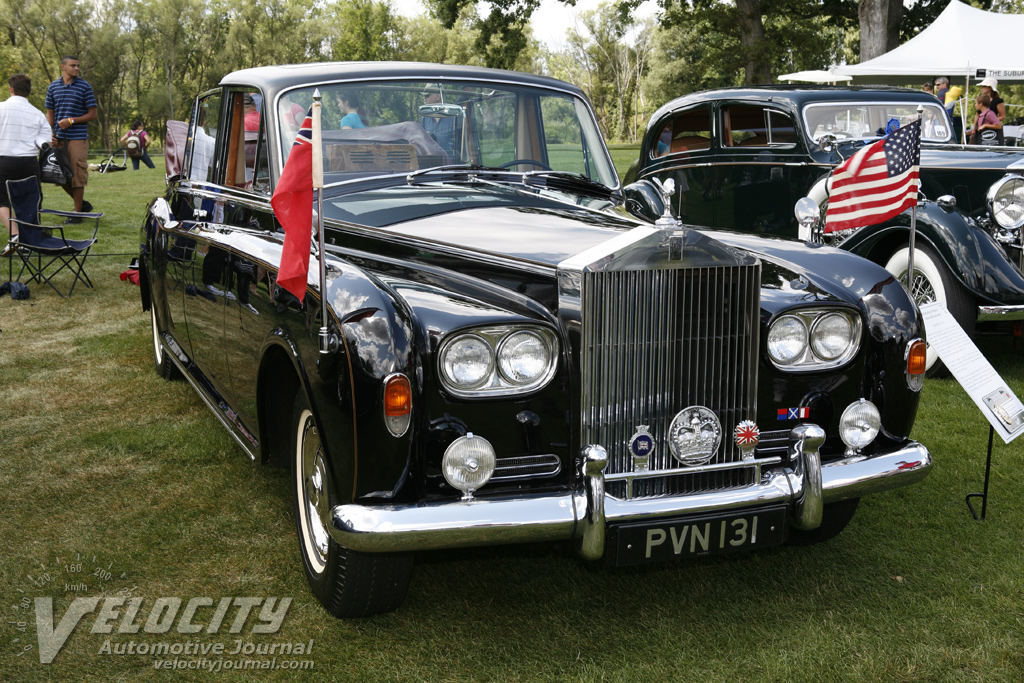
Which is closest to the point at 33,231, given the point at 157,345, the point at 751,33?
the point at 157,345

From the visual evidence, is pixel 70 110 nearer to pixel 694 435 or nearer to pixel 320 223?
pixel 320 223

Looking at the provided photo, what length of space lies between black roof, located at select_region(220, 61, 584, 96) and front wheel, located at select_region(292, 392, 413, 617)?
5.43 feet

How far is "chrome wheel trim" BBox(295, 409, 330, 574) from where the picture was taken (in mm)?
2951

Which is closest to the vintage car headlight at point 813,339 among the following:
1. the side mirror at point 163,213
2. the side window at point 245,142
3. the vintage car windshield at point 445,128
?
the vintage car windshield at point 445,128

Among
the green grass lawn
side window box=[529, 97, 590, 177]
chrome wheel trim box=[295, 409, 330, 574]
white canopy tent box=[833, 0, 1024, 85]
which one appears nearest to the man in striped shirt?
the green grass lawn

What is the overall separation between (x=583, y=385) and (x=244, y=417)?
164cm

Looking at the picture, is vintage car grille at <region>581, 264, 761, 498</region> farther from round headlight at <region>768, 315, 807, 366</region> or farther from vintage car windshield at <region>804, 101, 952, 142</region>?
vintage car windshield at <region>804, 101, 952, 142</region>

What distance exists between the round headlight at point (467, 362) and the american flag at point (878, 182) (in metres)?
2.37

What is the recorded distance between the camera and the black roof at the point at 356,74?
3.90 metres

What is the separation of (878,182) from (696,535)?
2.31 m

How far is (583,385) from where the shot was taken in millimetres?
2689

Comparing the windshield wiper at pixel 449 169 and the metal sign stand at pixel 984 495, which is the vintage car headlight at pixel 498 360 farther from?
the metal sign stand at pixel 984 495

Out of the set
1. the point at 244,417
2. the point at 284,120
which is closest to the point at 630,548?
the point at 244,417

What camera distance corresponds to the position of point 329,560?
9.34 ft
